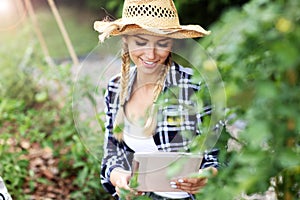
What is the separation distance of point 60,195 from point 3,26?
3450mm

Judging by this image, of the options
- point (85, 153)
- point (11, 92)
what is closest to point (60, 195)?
point (85, 153)

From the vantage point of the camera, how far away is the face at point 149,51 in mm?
1898

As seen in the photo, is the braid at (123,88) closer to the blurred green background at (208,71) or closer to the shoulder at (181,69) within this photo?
the shoulder at (181,69)

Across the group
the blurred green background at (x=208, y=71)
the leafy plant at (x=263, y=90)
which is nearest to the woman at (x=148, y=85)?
the blurred green background at (x=208, y=71)

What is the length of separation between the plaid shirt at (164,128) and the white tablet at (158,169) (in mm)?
48

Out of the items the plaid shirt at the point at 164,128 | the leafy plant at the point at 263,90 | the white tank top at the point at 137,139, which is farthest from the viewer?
the white tank top at the point at 137,139

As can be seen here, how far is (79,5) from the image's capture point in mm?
7508

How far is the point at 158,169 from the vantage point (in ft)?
6.24

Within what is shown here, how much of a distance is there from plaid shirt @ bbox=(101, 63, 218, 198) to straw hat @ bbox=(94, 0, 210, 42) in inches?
4.3

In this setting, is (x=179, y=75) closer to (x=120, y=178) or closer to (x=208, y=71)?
(x=208, y=71)

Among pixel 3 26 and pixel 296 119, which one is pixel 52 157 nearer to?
pixel 296 119

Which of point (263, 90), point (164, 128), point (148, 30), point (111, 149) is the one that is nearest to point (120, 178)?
point (111, 149)

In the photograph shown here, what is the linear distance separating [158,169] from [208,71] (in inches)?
13.3

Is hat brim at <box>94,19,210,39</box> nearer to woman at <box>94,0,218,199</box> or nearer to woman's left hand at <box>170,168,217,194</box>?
woman at <box>94,0,218,199</box>
